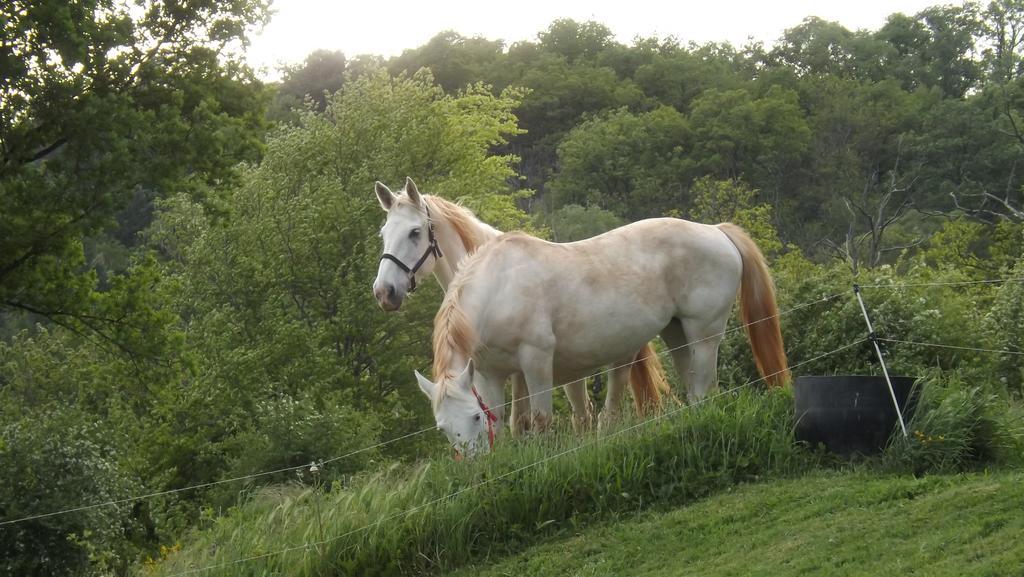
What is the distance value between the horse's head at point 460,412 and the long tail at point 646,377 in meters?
1.88

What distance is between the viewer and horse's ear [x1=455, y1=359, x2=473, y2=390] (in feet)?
30.0

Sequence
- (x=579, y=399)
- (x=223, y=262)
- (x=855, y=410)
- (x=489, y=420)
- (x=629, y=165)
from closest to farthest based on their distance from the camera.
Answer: (x=855, y=410)
(x=489, y=420)
(x=579, y=399)
(x=223, y=262)
(x=629, y=165)

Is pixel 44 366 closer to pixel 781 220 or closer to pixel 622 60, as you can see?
pixel 781 220

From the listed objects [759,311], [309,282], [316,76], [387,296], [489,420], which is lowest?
[489,420]

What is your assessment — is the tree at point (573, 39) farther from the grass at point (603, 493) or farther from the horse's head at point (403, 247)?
the grass at point (603, 493)

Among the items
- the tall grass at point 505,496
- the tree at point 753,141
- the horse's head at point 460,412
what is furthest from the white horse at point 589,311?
the tree at point 753,141

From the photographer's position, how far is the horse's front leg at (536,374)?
965 cm

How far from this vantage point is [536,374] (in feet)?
31.7

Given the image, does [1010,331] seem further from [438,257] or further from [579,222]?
[579,222]

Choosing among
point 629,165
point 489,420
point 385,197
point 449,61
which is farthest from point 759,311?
point 449,61

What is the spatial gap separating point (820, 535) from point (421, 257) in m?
4.16

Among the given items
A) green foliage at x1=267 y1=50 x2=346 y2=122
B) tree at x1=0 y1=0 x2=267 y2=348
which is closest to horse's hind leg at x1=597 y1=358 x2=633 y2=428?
tree at x1=0 y1=0 x2=267 y2=348

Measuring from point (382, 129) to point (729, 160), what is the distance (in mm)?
39215

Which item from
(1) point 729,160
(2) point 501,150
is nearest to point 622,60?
(2) point 501,150
